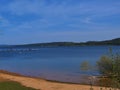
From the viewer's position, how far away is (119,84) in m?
8.12

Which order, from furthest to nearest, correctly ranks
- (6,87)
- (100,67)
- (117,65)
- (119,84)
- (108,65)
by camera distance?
1. (100,67)
2. (108,65)
3. (6,87)
4. (117,65)
5. (119,84)

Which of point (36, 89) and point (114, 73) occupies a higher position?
point (114, 73)

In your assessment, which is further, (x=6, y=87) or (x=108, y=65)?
(x=108, y=65)

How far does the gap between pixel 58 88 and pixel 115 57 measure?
12.5 meters

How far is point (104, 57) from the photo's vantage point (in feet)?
86.5

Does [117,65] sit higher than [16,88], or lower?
higher

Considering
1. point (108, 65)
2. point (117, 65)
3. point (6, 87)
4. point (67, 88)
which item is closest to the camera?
point (117, 65)

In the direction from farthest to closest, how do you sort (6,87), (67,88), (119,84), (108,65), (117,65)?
1. (108,65)
2. (67,88)
3. (6,87)
4. (117,65)
5. (119,84)

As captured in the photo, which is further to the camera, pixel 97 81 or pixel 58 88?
pixel 97 81

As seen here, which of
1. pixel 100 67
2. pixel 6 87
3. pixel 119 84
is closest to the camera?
pixel 119 84

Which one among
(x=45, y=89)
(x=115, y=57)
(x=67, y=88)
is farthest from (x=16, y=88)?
(x=115, y=57)

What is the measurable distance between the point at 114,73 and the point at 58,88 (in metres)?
13.0

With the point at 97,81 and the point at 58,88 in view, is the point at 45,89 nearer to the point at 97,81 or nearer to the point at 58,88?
the point at 58,88

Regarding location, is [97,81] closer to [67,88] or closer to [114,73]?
[67,88]
